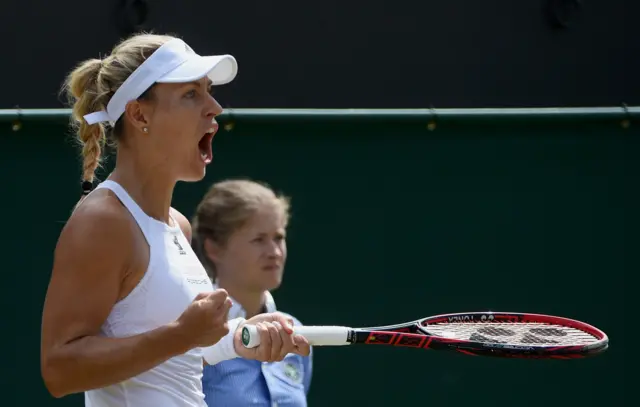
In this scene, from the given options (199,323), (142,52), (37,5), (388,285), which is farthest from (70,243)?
(37,5)

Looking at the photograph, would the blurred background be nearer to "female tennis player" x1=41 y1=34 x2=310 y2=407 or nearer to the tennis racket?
the tennis racket

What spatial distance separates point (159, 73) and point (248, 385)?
101 cm

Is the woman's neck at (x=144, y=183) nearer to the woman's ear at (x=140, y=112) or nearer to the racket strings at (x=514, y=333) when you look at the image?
the woman's ear at (x=140, y=112)

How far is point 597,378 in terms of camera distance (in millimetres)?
4484

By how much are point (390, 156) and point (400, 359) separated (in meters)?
0.72

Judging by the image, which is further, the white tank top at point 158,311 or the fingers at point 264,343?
the fingers at point 264,343

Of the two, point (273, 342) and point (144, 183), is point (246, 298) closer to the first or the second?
point (273, 342)

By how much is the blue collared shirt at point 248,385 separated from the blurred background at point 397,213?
1.02 metres

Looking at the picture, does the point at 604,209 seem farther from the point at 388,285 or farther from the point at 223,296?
the point at 223,296

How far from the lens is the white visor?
2531 mm

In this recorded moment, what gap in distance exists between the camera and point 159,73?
8.33 feet

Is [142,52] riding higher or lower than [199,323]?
higher

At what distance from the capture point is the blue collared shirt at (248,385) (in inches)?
125

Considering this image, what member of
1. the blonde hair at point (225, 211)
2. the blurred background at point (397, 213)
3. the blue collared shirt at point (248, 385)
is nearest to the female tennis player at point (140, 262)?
the blue collared shirt at point (248, 385)
